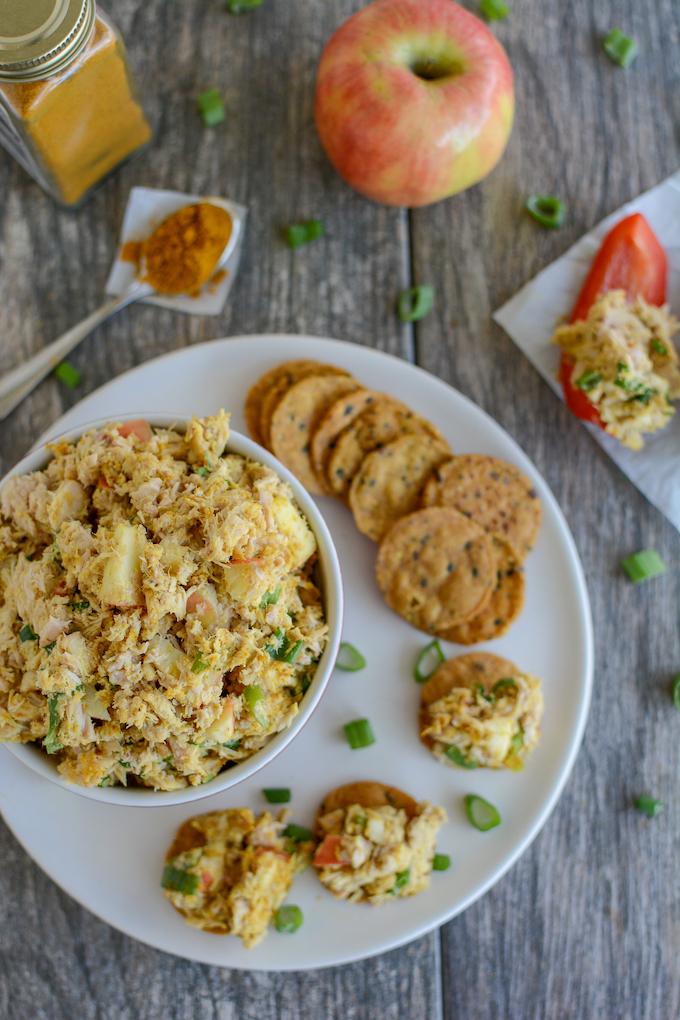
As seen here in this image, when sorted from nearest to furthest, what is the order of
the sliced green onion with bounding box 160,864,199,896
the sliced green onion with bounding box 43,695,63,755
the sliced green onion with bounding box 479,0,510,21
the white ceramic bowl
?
the sliced green onion with bounding box 43,695,63,755 → the white ceramic bowl → the sliced green onion with bounding box 160,864,199,896 → the sliced green onion with bounding box 479,0,510,21

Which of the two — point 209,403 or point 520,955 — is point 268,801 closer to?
point 520,955

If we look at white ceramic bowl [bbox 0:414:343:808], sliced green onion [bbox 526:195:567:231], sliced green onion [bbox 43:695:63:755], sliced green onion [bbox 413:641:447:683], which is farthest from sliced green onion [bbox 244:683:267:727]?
sliced green onion [bbox 526:195:567:231]

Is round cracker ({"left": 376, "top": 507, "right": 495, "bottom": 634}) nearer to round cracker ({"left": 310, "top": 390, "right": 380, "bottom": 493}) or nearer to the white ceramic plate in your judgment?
the white ceramic plate

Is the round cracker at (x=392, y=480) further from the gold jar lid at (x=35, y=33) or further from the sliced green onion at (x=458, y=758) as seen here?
the gold jar lid at (x=35, y=33)

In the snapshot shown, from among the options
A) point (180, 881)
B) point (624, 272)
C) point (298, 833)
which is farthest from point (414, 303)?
point (180, 881)

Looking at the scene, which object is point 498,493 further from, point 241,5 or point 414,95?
point 241,5

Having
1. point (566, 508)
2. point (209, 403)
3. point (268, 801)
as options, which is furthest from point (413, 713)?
point (209, 403)

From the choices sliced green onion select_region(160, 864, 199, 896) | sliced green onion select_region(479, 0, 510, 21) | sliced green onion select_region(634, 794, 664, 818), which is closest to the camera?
sliced green onion select_region(160, 864, 199, 896)

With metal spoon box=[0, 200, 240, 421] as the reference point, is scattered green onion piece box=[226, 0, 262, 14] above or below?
above
